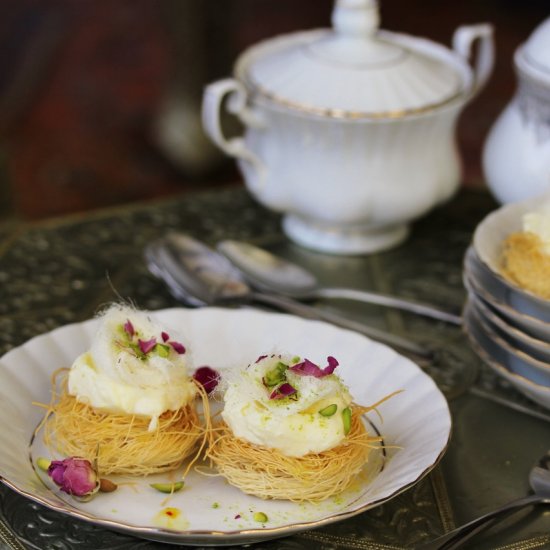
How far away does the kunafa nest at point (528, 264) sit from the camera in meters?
0.69

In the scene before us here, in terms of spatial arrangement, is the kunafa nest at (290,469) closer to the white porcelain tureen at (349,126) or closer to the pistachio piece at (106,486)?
the pistachio piece at (106,486)

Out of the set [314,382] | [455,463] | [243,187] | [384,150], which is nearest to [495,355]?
[455,463]

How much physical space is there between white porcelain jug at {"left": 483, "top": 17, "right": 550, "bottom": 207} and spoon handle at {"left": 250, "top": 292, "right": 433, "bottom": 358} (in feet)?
0.77

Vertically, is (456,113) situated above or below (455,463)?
above

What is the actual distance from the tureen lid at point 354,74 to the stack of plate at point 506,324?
22 cm

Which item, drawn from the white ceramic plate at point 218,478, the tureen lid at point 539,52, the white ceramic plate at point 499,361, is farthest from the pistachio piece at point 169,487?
the tureen lid at point 539,52

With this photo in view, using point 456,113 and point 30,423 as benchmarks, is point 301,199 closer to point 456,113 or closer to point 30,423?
point 456,113

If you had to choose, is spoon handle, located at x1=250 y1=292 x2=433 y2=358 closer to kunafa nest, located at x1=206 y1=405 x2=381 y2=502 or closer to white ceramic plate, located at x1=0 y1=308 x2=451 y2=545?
white ceramic plate, located at x1=0 y1=308 x2=451 y2=545

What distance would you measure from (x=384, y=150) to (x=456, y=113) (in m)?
0.09

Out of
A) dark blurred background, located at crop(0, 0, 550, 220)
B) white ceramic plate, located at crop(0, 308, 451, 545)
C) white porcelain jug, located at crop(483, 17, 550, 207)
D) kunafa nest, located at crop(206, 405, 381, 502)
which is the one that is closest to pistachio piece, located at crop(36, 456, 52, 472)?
white ceramic plate, located at crop(0, 308, 451, 545)

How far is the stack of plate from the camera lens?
25.7 inches

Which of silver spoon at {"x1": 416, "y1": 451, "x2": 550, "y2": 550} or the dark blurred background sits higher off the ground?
silver spoon at {"x1": 416, "y1": 451, "x2": 550, "y2": 550}

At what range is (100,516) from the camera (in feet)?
1.78

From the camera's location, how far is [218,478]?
59 cm
